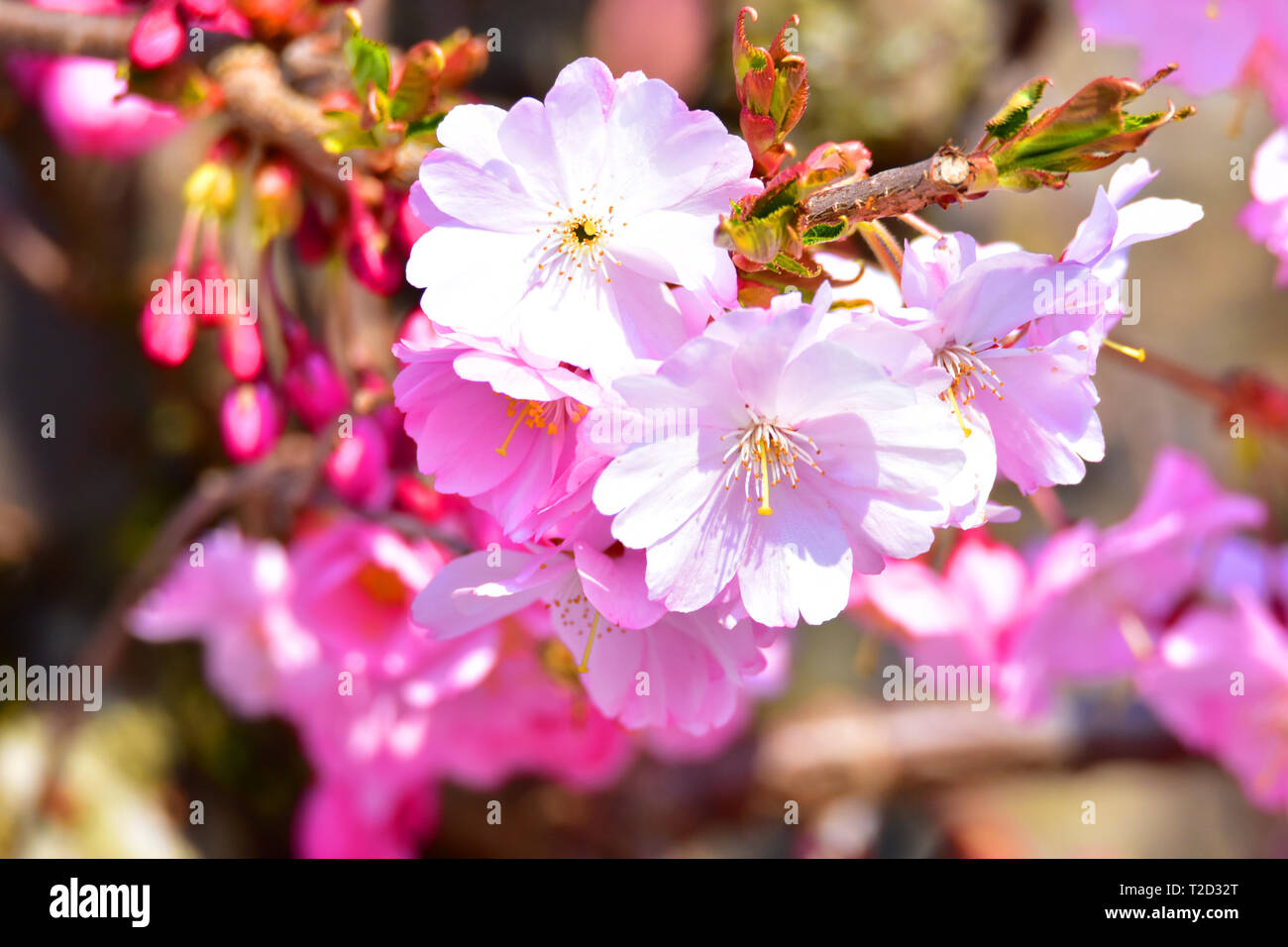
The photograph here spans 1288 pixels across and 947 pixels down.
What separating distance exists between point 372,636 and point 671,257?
2.00 ft

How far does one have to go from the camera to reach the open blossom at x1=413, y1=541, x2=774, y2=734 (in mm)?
563

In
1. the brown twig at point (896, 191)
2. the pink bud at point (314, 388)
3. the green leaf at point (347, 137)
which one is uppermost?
the green leaf at point (347, 137)

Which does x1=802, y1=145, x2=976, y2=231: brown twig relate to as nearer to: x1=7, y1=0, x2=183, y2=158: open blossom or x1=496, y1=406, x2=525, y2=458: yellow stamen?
x1=496, y1=406, x2=525, y2=458: yellow stamen

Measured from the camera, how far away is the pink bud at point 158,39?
0.74 metres

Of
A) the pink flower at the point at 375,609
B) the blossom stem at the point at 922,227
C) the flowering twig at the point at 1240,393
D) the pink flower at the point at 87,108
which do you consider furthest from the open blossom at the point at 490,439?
the pink flower at the point at 87,108

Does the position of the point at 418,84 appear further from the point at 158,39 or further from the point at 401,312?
the point at 401,312

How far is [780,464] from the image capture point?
562 mm

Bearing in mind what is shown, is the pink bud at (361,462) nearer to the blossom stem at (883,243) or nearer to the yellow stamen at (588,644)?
the yellow stamen at (588,644)

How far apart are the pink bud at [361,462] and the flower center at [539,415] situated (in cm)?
27

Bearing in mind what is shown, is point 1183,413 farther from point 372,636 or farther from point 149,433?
point 149,433

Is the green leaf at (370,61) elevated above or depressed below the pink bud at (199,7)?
below

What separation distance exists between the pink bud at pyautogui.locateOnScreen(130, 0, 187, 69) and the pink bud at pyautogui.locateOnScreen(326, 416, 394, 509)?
0.31 m

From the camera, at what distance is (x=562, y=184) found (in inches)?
22.6

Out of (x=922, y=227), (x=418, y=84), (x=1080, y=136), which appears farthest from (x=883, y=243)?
(x=418, y=84)
